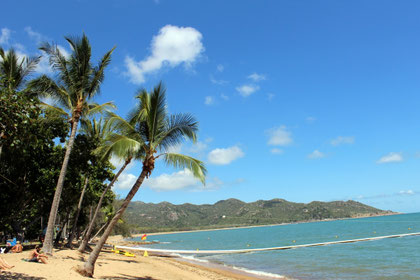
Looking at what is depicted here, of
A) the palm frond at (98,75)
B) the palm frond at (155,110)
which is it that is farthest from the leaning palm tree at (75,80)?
the palm frond at (155,110)

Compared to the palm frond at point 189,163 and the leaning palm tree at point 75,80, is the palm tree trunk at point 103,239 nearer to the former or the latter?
the palm frond at point 189,163

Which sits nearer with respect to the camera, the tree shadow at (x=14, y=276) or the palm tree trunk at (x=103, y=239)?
the tree shadow at (x=14, y=276)

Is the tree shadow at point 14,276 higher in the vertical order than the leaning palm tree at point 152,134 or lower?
lower

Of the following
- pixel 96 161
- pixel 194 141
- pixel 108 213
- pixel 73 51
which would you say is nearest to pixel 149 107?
pixel 194 141

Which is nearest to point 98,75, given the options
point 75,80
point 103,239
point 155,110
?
point 75,80

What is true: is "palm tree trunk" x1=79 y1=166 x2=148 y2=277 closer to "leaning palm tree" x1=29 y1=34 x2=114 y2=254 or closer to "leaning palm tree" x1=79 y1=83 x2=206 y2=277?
"leaning palm tree" x1=79 y1=83 x2=206 y2=277

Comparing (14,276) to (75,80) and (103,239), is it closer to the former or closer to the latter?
(103,239)

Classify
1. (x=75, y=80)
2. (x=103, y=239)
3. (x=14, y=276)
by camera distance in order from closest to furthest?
(x=14, y=276) → (x=103, y=239) → (x=75, y=80)

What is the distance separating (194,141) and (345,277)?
14.6 metres

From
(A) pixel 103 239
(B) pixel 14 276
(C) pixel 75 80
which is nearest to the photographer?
(B) pixel 14 276

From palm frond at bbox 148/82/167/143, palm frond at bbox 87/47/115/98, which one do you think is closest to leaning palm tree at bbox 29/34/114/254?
palm frond at bbox 87/47/115/98

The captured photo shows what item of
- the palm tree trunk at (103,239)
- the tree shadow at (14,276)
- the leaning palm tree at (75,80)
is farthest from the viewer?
the leaning palm tree at (75,80)

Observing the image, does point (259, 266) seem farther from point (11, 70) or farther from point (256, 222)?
point (256, 222)

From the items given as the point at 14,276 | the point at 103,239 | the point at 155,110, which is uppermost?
the point at 155,110
